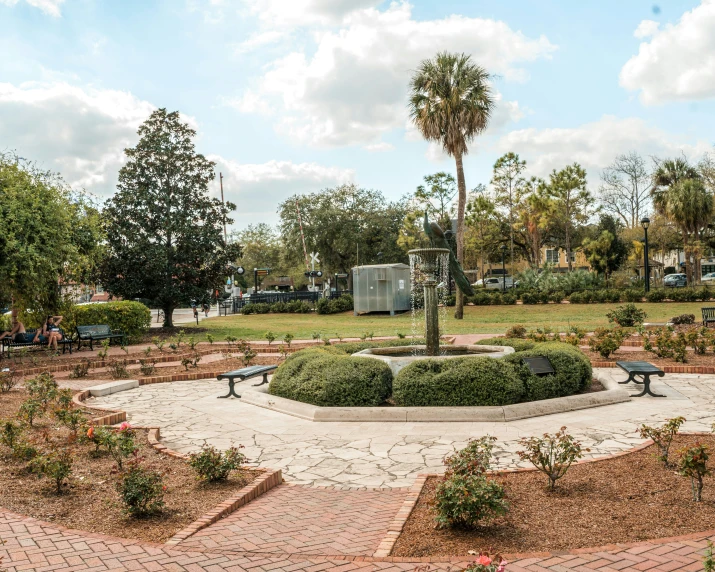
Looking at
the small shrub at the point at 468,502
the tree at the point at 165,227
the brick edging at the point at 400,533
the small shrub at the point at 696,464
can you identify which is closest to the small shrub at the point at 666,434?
the small shrub at the point at 696,464

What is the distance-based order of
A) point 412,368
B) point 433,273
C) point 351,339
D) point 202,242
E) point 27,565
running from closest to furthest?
point 27,565 → point 412,368 → point 433,273 → point 351,339 → point 202,242

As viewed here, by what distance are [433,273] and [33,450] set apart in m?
6.47

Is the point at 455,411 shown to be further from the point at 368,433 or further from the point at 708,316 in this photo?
the point at 708,316

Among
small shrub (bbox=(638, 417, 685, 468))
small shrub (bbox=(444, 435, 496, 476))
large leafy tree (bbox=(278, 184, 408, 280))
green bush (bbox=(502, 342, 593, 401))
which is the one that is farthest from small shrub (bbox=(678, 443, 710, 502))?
large leafy tree (bbox=(278, 184, 408, 280))

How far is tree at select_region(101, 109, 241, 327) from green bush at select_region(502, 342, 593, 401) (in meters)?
20.0

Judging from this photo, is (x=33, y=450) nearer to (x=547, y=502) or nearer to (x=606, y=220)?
(x=547, y=502)

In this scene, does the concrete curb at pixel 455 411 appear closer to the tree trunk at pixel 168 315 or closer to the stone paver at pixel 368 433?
the stone paver at pixel 368 433

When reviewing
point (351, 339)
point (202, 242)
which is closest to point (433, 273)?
point (351, 339)

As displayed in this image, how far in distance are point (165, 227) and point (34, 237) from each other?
437 inches

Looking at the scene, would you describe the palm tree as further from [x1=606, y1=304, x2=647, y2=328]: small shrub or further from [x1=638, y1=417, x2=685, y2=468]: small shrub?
[x1=638, y1=417, x2=685, y2=468]: small shrub

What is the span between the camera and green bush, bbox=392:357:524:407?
8227mm

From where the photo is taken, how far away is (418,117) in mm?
27703

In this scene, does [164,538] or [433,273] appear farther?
[433,273]

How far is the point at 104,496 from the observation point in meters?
5.22
